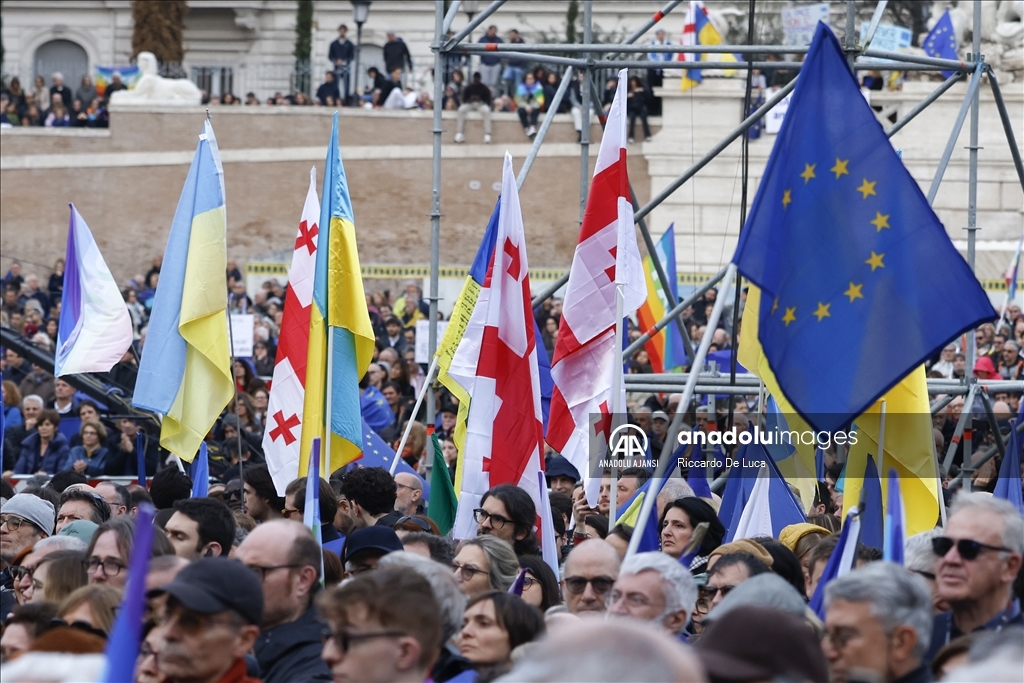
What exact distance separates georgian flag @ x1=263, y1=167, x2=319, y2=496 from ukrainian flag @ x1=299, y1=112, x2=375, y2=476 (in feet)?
0.27

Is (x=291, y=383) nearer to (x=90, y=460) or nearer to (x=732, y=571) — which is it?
(x=732, y=571)

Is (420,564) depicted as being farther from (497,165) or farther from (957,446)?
(497,165)

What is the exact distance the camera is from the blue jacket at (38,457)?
12617 millimetres

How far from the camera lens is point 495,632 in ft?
16.2

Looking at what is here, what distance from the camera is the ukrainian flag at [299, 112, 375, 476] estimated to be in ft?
28.2

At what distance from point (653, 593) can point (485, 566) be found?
124cm

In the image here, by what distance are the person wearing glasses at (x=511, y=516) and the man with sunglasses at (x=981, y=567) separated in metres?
2.33

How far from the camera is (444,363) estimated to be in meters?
9.39

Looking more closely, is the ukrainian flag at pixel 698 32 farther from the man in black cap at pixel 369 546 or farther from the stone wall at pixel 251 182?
the man in black cap at pixel 369 546

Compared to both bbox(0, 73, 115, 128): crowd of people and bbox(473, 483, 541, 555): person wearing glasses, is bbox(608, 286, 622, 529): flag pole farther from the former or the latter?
bbox(0, 73, 115, 128): crowd of people

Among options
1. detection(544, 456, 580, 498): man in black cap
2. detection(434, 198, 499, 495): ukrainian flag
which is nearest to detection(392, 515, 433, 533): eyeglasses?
detection(434, 198, 499, 495): ukrainian flag

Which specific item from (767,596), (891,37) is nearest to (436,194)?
(767,596)

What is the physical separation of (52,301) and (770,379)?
1715 centimetres

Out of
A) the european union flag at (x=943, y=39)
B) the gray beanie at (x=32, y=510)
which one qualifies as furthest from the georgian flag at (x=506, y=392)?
the european union flag at (x=943, y=39)
